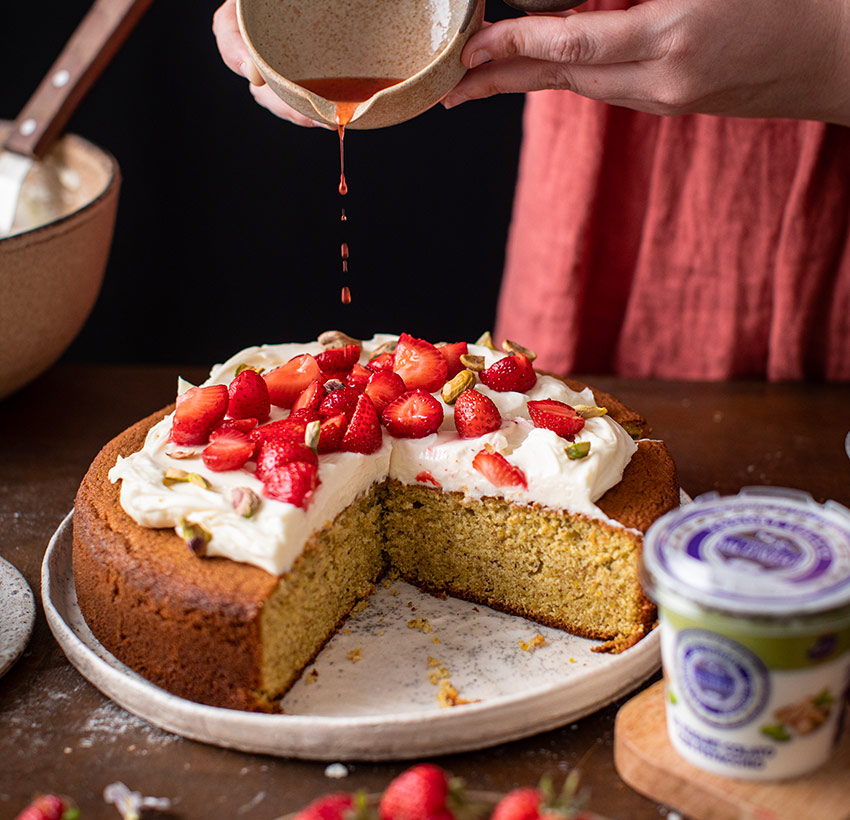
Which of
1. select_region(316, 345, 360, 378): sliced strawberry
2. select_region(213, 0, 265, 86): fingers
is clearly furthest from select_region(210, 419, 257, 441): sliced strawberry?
select_region(213, 0, 265, 86): fingers

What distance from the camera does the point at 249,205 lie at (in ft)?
17.5

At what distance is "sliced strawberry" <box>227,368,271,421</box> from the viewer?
2.55 metres

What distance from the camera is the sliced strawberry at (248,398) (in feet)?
8.38

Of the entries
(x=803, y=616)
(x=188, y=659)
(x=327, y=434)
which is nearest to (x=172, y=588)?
(x=188, y=659)

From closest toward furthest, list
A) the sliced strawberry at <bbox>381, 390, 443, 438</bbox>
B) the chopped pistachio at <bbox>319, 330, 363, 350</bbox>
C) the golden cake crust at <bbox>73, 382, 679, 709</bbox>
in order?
1. the golden cake crust at <bbox>73, 382, 679, 709</bbox>
2. the sliced strawberry at <bbox>381, 390, 443, 438</bbox>
3. the chopped pistachio at <bbox>319, 330, 363, 350</bbox>

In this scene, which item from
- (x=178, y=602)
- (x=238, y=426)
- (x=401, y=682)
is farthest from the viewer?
(x=238, y=426)

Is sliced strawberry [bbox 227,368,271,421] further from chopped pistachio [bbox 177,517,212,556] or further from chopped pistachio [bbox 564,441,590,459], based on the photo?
chopped pistachio [bbox 564,441,590,459]

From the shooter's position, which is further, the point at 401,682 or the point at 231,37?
the point at 231,37

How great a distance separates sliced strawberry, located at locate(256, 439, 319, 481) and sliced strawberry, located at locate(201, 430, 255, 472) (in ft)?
0.12

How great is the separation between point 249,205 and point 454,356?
9.25 feet

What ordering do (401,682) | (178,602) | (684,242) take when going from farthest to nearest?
1. (684,242)
2. (401,682)
3. (178,602)

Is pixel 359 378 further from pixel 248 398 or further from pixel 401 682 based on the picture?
pixel 401 682

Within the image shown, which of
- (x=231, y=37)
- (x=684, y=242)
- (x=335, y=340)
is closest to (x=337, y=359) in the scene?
(x=335, y=340)

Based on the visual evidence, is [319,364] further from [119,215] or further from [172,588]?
[119,215]
